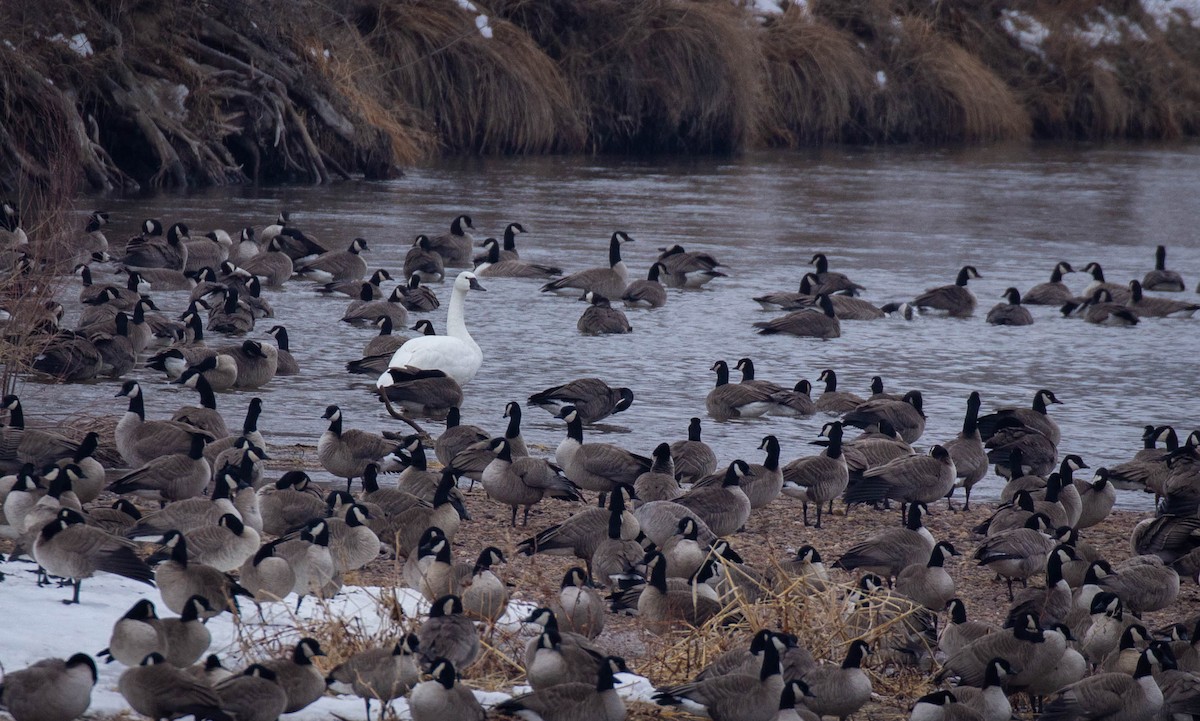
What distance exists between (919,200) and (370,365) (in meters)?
17.8

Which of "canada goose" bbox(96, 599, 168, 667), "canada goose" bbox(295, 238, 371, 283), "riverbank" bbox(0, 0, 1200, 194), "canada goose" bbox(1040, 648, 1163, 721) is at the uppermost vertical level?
"riverbank" bbox(0, 0, 1200, 194)

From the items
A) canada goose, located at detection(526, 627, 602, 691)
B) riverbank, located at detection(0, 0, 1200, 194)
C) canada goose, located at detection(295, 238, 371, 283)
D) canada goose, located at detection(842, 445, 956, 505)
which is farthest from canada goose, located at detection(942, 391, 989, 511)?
canada goose, located at detection(295, 238, 371, 283)

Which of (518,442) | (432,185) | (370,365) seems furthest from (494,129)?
(518,442)

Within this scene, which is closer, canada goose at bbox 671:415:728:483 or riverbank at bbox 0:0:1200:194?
canada goose at bbox 671:415:728:483

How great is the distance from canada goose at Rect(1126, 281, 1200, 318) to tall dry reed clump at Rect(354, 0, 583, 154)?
1705cm

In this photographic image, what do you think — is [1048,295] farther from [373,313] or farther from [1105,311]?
[373,313]

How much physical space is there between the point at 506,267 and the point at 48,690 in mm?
13783

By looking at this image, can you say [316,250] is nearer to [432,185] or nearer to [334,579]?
[432,185]

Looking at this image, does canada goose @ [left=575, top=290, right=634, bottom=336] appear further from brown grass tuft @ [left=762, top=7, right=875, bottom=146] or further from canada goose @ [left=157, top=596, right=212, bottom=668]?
brown grass tuft @ [left=762, top=7, right=875, bottom=146]

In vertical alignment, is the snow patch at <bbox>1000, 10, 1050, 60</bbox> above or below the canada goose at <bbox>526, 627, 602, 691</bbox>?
above

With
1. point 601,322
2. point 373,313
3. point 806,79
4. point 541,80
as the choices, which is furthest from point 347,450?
point 806,79

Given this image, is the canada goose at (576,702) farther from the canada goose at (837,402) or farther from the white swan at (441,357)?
the canada goose at (837,402)

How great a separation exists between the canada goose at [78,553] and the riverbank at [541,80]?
448 cm

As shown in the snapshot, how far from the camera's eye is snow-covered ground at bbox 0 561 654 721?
5746 millimetres
